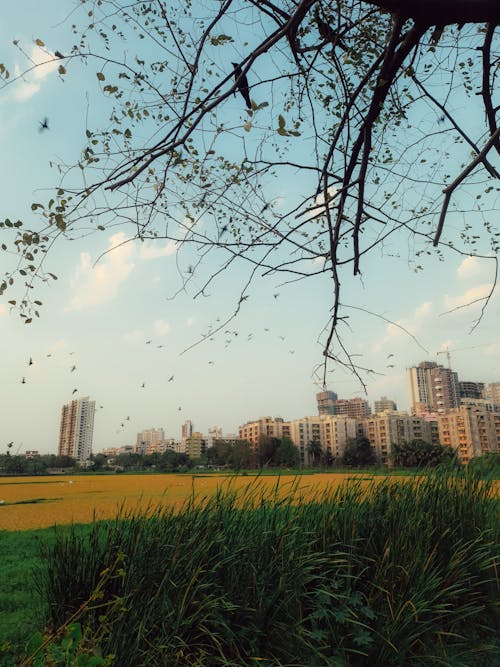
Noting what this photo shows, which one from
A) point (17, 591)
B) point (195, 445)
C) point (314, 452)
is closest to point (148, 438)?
point (195, 445)

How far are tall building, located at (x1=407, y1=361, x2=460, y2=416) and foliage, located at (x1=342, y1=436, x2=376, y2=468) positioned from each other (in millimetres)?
7564

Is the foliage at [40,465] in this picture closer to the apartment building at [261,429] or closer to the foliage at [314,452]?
the apartment building at [261,429]

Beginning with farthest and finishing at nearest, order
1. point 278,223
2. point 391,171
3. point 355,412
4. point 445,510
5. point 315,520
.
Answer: point 355,412 → point 445,510 → point 315,520 → point 391,171 → point 278,223

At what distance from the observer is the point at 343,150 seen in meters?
2.77

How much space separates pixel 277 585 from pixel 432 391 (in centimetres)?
5376

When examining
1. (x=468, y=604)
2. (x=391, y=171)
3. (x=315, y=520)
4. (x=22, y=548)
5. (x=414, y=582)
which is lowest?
(x=22, y=548)

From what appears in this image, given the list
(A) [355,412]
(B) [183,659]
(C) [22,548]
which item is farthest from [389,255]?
(A) [355,412]

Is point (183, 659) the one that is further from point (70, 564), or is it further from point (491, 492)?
point (491, 492)

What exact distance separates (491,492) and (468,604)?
5.56ft

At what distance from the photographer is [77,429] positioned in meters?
33.3

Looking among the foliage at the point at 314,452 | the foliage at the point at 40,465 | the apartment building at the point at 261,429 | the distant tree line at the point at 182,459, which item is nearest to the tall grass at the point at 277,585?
the distant tree line at the point at 182,459

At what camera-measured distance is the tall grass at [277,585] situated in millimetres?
2215

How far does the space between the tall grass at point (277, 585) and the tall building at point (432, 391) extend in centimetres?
3839

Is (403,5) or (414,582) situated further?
(414,582)
